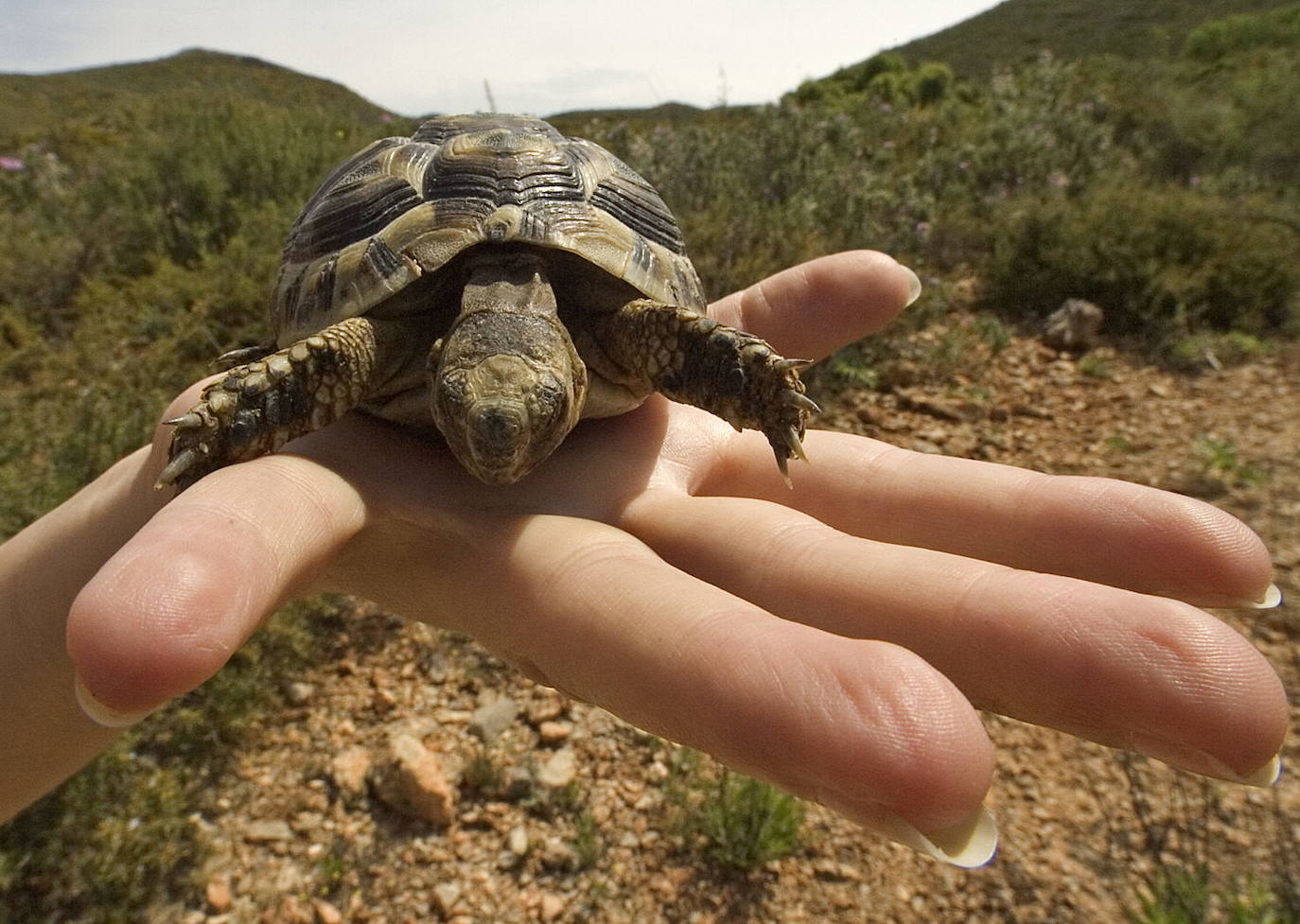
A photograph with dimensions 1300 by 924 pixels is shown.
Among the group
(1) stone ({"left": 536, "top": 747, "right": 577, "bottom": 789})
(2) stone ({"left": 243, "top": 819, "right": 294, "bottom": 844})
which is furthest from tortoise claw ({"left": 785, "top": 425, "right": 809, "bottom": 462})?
(2) stone ({"left": 243, "top": 819, "right": 294, "bottom": 844})

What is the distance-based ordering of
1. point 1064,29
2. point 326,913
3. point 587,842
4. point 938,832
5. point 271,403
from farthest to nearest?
point 1064,29, point 587,842, point 326,913, point 271,403, point 938,832

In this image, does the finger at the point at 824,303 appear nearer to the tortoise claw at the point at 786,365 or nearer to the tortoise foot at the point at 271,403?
the tortoise claw at the point at 786,365

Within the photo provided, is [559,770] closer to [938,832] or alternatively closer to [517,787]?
[517,787]

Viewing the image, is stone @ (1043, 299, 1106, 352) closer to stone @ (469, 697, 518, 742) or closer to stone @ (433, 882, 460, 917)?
stone @ (469, 697, 518, 742)

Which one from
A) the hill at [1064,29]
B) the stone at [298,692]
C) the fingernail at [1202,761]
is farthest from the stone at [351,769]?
the hill at [1064,29]

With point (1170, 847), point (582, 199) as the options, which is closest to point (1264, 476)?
point (1170, 847)

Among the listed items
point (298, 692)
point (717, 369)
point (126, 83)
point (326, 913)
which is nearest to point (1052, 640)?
point (717, 369)

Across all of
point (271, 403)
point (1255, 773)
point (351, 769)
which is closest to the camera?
point (1255, 773)
